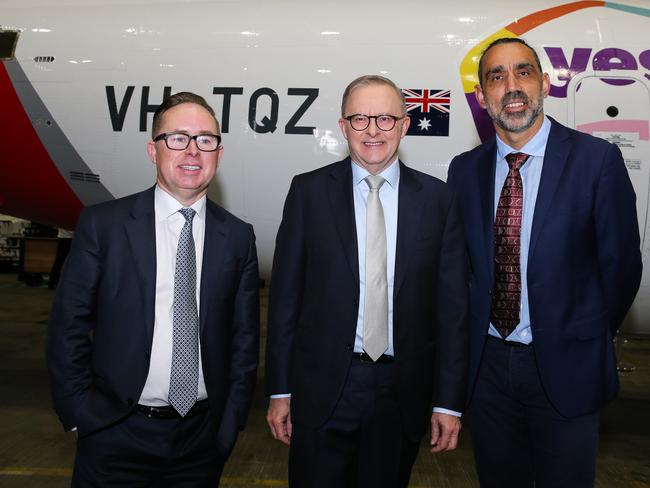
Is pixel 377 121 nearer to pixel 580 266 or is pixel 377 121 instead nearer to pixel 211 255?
pixel 211 255

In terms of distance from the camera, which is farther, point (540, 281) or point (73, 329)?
point (540, 281)

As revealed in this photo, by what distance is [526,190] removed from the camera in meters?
2.50

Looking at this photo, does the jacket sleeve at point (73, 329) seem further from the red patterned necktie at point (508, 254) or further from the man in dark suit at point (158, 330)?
the red patterned necktie at point (508, 254)

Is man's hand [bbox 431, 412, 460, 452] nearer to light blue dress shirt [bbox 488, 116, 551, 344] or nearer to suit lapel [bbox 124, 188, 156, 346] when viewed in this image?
light blue dress shirt [bbox 488, 116, 551, 344]

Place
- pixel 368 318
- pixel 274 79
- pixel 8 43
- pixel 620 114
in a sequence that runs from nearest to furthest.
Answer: pixel 368 318
pixel 620 114
pixel 274 79
pixel 8 43

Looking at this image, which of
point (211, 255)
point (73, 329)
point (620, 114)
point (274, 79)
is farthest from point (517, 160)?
point (274, 79)

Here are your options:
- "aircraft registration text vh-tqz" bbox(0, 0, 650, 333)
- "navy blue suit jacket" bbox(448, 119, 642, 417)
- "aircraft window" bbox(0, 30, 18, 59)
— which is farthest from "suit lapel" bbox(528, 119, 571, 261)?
"aircraft window" bbox(0, 30, 18, 59)

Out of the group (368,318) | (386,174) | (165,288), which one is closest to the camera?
(165,288)

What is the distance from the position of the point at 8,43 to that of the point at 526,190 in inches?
175

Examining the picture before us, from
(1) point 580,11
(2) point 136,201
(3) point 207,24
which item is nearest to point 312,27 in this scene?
(3) point 207,24

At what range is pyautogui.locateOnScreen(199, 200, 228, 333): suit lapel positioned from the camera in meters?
2.19

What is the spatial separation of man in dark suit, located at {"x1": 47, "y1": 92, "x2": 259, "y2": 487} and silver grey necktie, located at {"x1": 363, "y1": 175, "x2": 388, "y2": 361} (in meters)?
0.49

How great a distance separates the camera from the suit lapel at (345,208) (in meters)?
2.29

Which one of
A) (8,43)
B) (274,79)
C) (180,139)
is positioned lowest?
(180,139)
